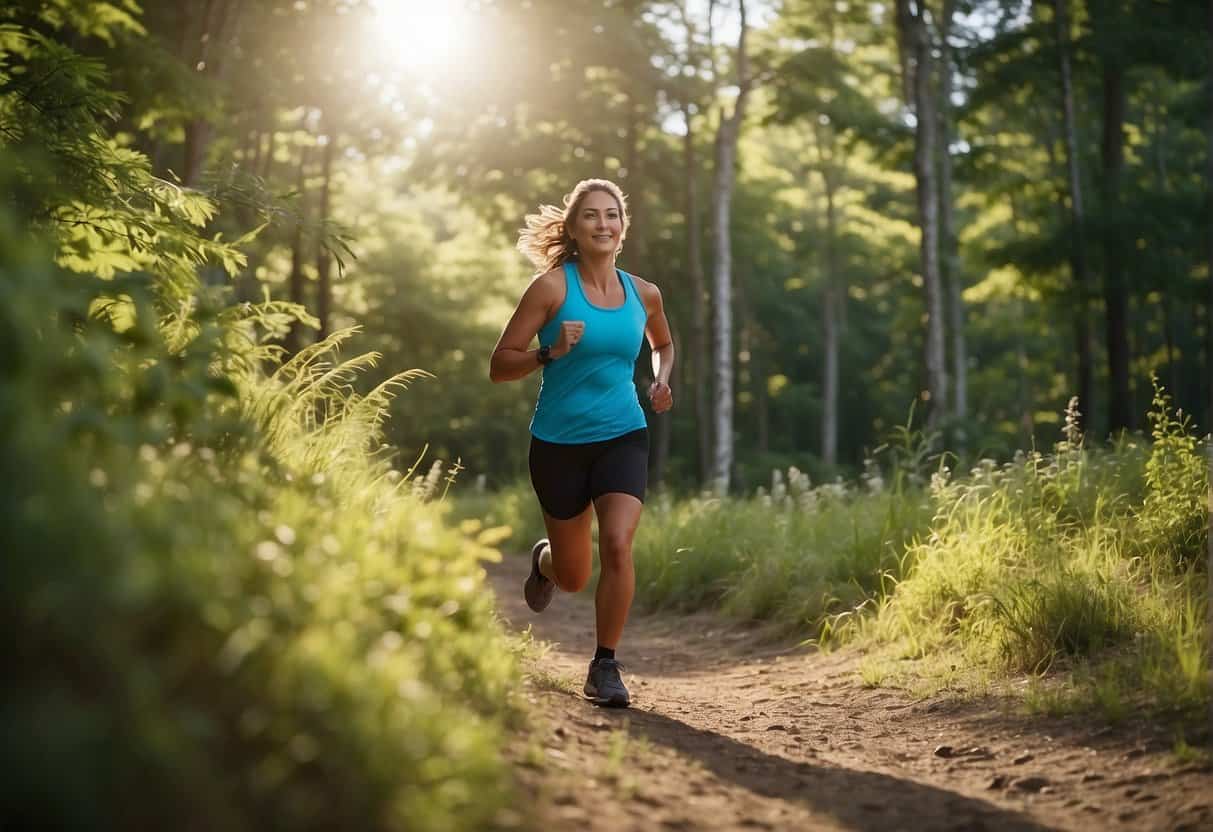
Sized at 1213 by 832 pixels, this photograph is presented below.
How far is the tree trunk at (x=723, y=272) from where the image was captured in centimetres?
1862

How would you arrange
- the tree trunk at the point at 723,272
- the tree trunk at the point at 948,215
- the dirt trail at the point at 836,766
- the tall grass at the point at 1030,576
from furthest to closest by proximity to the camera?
the tree trunk at the point at 948,215 < the tree trunk at the point at 723,272 < the tall grass at the point at 1030,576 < the dirt trail at the point at 836,766

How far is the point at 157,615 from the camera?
229 cm

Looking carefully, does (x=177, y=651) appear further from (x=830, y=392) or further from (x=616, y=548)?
(x=830, y=392)

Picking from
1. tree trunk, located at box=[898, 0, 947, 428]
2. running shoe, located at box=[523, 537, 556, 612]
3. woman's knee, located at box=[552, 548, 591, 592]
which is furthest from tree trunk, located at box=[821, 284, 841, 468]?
woman's knee, located at box=[552, 548, 591, 592]

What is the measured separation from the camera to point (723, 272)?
18.9 meters

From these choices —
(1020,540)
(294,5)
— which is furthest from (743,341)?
(1020,540)

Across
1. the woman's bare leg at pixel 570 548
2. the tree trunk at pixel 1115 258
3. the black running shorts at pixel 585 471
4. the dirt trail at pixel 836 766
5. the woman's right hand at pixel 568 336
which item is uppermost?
the tree trunk at pixel 1115 258

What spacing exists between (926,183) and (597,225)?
42.0 ft

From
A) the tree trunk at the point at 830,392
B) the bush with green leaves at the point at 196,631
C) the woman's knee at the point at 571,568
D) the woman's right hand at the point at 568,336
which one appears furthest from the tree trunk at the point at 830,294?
the bush with green leaves at the point at 196,631

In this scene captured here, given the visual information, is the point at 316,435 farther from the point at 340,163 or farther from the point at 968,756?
the point at 340,163

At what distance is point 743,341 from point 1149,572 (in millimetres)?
37904

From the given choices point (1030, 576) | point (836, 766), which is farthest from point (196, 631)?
point (1030, 576)

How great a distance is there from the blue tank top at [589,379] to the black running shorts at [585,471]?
0.04 meters

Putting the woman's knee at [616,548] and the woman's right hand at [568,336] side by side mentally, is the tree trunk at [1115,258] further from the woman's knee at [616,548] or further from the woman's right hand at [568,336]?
the woman's right hand at [568,336]
